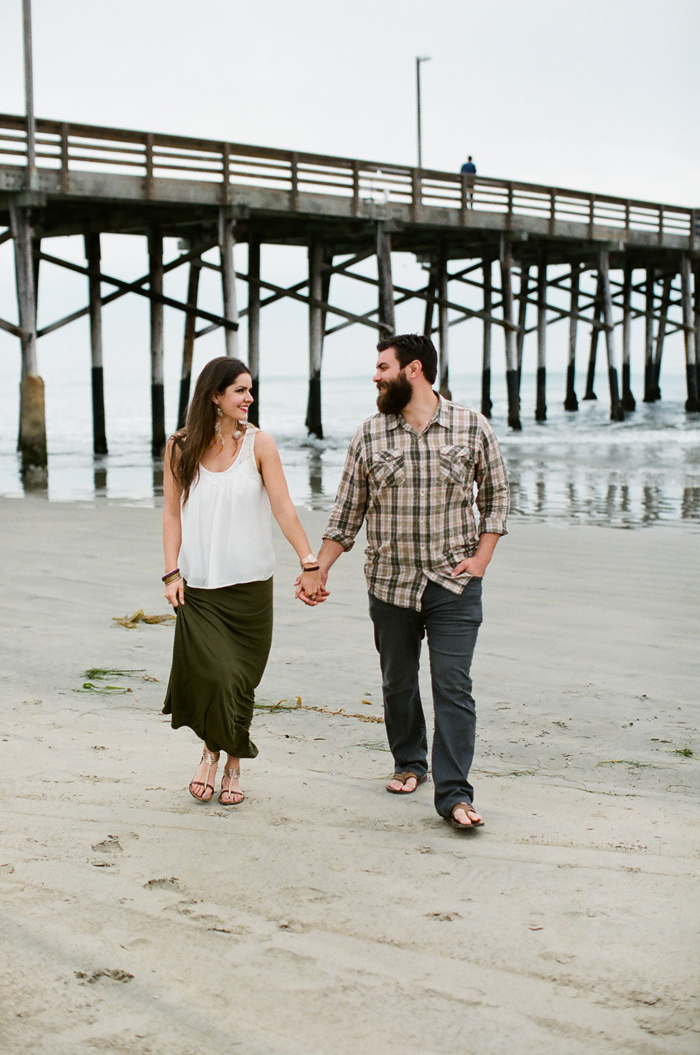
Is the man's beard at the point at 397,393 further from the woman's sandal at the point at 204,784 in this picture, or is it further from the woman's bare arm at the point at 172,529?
the woman's sandal at the point at 204,784

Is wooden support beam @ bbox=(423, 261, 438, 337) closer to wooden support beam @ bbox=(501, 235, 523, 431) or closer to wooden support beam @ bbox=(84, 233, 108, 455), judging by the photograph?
wooden support beam @ bbox=(501, 235, 523, 431)

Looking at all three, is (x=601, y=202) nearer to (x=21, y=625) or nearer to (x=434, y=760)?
(x=21, y=625)

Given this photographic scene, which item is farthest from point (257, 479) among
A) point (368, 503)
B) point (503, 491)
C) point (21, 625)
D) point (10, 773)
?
point (21, 625)

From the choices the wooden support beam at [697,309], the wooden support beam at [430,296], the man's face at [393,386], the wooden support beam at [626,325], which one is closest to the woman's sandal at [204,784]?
the man's face at [393,386]

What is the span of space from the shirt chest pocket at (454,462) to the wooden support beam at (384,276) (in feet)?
50.9

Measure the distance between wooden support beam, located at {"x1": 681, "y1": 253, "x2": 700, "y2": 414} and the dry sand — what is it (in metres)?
24.6

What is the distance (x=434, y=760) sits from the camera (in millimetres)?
3543

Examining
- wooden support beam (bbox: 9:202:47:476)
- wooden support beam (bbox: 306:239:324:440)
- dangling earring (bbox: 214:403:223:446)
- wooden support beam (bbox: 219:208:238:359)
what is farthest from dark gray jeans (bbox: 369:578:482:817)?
wooden support beam (bbox: 306:239:324:440)

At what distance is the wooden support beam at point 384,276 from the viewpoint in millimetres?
18797

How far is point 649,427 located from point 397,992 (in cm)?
2383

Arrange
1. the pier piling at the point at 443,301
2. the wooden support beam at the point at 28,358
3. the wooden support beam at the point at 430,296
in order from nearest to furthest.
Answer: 1. the wooden support beam at the point at 28,358
2. the pier piling at the point at 443,301
3. the wooden support beam at the point at 430,296

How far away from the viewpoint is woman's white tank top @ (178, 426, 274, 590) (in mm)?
3568

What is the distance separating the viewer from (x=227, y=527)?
3.58m

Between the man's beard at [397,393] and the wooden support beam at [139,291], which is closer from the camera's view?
the man's beard at [397,393]
